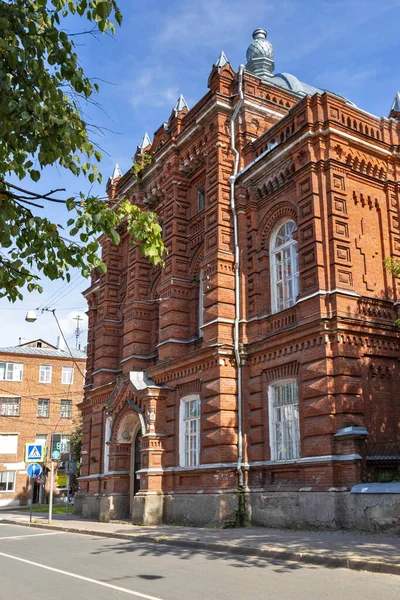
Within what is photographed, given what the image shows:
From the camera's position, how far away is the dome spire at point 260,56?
27797mm

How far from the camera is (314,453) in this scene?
15297 millimetres

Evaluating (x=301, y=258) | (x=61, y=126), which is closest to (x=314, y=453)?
(x=301, y=258)

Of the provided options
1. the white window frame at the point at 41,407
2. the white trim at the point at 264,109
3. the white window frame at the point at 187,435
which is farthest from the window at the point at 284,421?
the white window frame at the point at 41,407

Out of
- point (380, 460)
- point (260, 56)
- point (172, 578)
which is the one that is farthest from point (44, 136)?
point (260, 56)

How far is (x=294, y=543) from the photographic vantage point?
12.1 metres

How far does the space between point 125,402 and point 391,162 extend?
12.1 metres

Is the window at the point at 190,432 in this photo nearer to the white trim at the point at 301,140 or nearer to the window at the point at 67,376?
the white trim at the point at 301,140

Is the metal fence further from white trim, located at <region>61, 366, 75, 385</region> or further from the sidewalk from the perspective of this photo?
white trim, located at <region>61, 366, 75, 385</region>

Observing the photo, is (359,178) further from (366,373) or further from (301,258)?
(366,373)

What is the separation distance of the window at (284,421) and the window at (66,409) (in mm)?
37129

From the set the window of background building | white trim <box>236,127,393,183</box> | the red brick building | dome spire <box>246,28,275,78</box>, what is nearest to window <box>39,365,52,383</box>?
the window of background building

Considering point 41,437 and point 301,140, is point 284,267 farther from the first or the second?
point 41,437

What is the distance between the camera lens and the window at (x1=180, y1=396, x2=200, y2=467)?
64.2 feet

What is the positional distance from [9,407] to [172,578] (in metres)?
42.8
